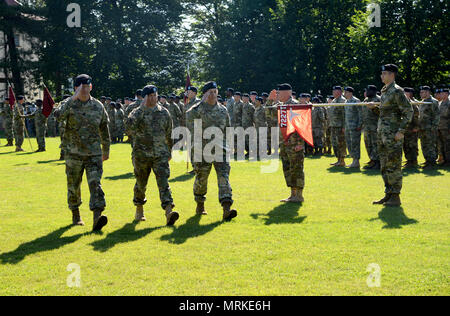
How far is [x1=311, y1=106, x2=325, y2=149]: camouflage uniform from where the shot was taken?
1933cm

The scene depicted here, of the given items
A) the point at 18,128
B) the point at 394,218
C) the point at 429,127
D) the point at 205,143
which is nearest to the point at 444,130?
the point at 429,127

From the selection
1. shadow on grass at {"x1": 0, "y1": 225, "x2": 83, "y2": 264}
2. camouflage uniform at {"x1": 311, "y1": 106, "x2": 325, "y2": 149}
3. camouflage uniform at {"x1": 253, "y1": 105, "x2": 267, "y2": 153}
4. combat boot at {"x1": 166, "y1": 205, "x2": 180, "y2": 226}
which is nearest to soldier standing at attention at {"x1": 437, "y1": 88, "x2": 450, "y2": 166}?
camouflage uniform at {"x1": 311, "y1": 106, "x2": 325, "y2": 149}

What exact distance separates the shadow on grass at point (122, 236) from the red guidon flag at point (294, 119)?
11.0 ft

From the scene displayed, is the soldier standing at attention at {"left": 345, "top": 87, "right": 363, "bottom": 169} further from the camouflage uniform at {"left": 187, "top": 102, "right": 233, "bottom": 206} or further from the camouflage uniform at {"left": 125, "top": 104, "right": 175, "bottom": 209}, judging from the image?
the camouflage uniform at {"left": 125, "top": 104, "right": 175, "bottom": 209}

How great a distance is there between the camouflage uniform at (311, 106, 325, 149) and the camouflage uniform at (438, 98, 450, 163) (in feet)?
16.9

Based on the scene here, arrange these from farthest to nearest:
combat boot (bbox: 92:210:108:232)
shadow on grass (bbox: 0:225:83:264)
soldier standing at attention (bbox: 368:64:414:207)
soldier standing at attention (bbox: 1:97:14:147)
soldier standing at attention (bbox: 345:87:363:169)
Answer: soldier standing at attention (bbox: 1:97:14:147)
soldier standing at attention (bbox: 345:87:363:169)
soldier standing at attention (bbox: 368:64:414:207)
combat boot (bbox: 92:210:108:232)
shadow on grass (bbox: 0:225:83:264)

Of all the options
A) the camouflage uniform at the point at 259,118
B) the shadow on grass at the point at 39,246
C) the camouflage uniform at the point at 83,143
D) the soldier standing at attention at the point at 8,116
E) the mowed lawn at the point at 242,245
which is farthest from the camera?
the soldier standing at attention at the point at 8,116

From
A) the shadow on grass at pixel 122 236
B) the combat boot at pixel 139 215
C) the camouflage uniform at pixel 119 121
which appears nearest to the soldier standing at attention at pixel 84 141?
the shadow on grass at pixel 122 236

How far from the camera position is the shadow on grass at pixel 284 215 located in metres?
8.05

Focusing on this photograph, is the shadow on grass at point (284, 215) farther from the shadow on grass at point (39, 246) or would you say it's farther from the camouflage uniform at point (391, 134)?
the shadow on grass at point (39, 246)

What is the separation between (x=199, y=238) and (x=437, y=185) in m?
6.96

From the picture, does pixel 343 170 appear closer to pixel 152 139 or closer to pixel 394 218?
pixel 394 218

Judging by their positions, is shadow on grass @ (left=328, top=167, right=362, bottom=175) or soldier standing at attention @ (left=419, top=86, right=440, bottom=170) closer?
shadow on grass @ (left=328, top=167, right=362, bottom=175)
